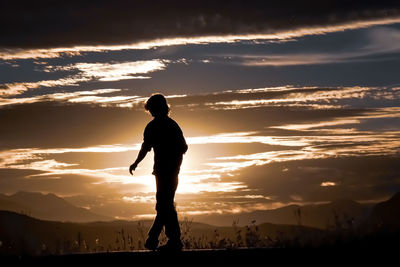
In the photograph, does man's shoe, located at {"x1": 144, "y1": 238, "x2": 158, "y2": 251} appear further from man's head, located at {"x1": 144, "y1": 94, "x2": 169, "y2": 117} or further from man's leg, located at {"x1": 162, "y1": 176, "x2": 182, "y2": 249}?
man's head, located at {"x1": 144, "y1": 94, "x2": 169, "y2": 117}

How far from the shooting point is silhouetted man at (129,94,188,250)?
13852mm

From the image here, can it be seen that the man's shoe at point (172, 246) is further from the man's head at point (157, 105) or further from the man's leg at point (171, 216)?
the man's head at point (157, 105)

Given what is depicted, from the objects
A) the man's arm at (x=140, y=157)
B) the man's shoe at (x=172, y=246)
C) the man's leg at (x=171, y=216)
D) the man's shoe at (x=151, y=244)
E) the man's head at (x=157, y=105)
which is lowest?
the man's shoe at (x=172, y=246)

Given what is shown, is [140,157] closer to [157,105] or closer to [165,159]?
[165,159]

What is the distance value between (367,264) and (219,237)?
590 cm

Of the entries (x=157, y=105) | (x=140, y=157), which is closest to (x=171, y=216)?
(x=140, y=157)

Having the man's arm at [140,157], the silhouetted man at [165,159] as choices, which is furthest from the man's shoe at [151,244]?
the man's arm at [140,157]

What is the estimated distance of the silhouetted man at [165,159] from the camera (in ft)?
45.4

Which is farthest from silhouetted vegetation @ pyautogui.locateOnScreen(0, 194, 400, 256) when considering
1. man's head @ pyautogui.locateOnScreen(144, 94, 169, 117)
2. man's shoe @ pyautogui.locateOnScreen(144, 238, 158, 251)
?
man's head @ pyautogui.locateOnScreen(144, 94, 169, 117)

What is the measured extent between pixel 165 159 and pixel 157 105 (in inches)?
36.3

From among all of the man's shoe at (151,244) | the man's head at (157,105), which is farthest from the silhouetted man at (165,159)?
the man's shoe at (151,244)

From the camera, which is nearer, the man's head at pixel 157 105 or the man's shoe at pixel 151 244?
the man's head at pixel 157 105

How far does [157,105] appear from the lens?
1395 centimetres

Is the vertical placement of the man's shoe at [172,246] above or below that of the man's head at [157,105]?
below
